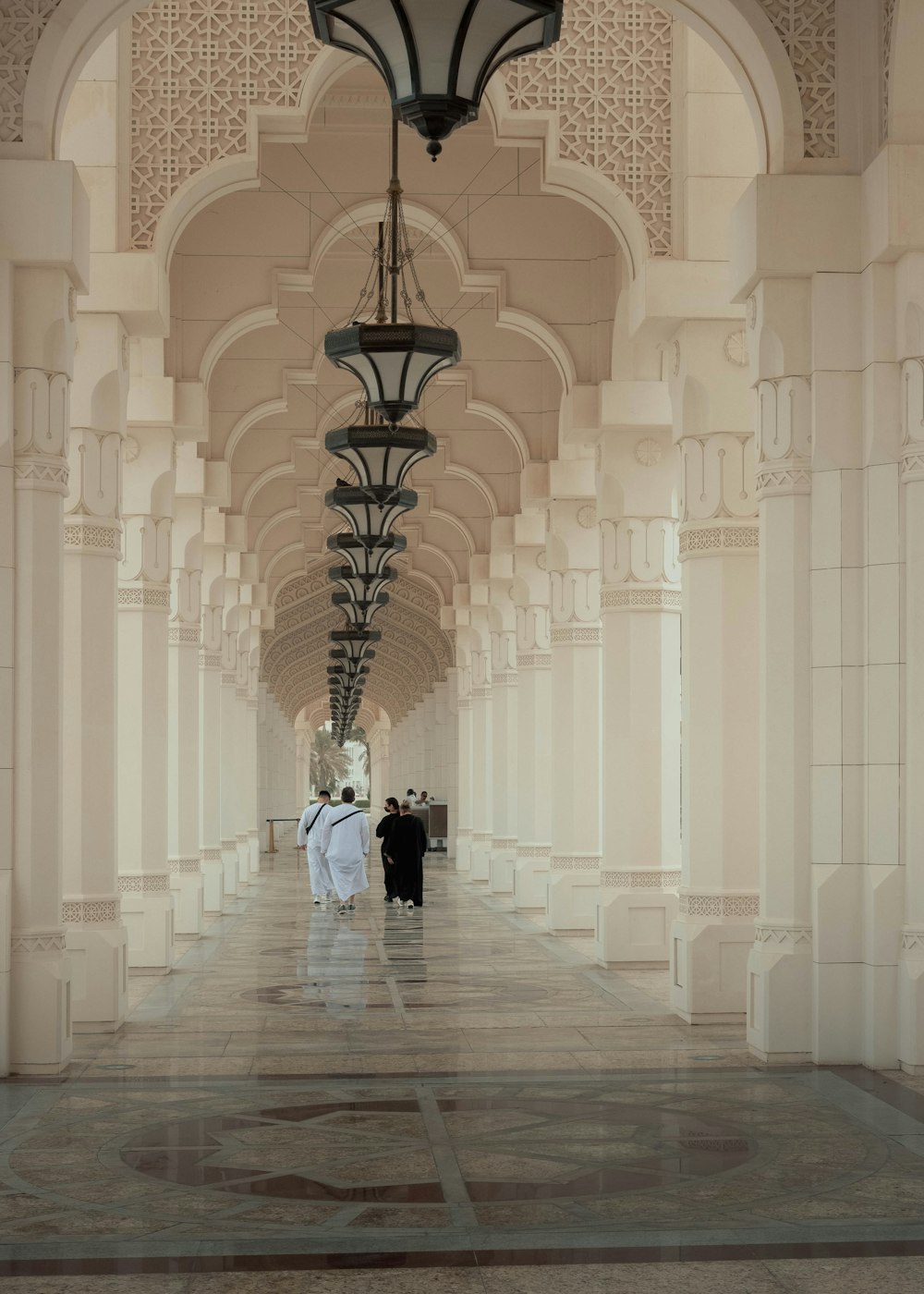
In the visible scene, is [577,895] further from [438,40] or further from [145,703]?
[438,40]

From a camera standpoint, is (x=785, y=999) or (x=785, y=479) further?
(x=785, y=479)

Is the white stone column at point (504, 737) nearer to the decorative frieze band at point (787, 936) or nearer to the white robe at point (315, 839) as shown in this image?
the white robe at point (315, 839)

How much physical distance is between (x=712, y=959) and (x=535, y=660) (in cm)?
823

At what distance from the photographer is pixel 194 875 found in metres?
12.7

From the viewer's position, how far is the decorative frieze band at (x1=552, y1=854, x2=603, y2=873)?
12.7m

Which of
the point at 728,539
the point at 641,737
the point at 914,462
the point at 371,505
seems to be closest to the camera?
the point at 914,462

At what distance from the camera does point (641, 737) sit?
34.6 feet

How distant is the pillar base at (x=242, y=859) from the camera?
61.7 ft

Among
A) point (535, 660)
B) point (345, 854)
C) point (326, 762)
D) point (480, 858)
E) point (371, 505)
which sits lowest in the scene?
point (326, 762)

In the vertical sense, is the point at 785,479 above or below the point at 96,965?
above

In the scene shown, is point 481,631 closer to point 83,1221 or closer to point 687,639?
point 687,639

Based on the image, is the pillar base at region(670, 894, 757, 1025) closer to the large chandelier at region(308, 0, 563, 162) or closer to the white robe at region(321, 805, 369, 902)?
the large chandelier at region(308, 0, 563, 162)

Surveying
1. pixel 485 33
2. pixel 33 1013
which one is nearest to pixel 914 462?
pixel 485 33

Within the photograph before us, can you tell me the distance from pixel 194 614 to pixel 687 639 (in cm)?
584
